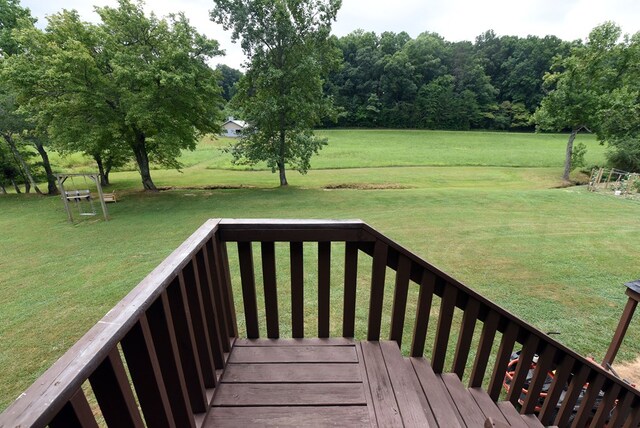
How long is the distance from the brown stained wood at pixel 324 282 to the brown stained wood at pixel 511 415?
118 cm

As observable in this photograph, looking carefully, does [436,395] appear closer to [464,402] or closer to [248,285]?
[464,402]

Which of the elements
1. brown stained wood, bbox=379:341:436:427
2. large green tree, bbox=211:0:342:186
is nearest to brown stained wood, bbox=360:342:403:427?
brown stained wood, bbox=379:341:436:427

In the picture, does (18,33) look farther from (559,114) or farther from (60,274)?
(559,114)

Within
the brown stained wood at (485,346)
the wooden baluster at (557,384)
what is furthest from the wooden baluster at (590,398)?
the brown stained wood at (485,346)

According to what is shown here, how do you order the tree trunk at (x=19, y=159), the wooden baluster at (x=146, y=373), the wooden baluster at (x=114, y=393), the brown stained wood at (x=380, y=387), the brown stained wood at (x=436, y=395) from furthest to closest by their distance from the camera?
the tree trunk at (x=19, y=159) < the brown stained wood at (x=436, y=395) < the brown stained wood at (x=380, y=387) < the wooden baluster at (x=146, y=373) < the wooden baluster at (x=114, y=393)

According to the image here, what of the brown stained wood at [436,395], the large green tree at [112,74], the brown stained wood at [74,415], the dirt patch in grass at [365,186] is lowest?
the dirt patch in grass at [365,186]

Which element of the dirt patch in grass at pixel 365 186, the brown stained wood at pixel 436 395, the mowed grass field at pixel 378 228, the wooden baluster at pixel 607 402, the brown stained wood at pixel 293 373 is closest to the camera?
the brown stained wood at pixel 436 395

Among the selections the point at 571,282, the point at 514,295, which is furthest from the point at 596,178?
the point at 514,295

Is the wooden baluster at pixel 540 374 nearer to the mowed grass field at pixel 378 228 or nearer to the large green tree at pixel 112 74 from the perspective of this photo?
the mowed grass field at pixel 378 228

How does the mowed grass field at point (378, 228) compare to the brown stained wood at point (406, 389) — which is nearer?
the brown stained wood at point (406, 389)

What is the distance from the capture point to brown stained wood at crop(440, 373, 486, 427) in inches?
65.8

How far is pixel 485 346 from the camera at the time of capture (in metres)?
1.81

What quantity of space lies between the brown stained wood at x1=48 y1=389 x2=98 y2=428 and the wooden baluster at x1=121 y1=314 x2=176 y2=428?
217 millimetres

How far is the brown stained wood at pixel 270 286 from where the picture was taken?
1818 mm
